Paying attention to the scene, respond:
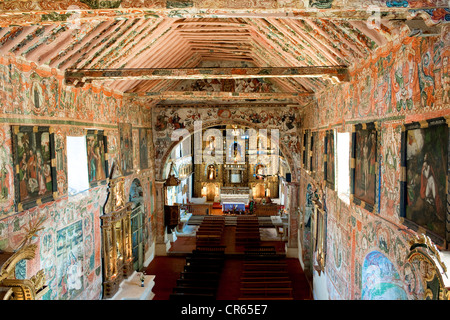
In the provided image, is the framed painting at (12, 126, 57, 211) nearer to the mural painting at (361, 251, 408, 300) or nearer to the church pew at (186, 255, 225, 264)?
the mural painting at (361, 251, 408, 300)

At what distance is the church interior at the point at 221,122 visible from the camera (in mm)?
5117

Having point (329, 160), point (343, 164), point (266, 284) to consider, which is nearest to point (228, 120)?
point (329, 160)

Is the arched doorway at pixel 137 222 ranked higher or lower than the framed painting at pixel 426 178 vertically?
lower

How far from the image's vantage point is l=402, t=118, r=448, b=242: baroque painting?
15.8 ft

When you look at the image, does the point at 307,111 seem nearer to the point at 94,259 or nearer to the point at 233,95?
the point at 233,95

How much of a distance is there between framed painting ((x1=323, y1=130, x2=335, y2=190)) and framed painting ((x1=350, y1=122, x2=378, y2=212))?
255cm

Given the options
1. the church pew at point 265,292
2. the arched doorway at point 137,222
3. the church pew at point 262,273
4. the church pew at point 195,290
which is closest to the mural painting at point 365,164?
the church pew at point 265,292

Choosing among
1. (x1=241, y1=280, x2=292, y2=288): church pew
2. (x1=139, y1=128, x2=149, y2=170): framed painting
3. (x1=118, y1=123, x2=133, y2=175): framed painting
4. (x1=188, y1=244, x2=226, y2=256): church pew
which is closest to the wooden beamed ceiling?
(x1=118, y1=123, x2=133, y2=175): framed painting

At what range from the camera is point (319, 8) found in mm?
4898

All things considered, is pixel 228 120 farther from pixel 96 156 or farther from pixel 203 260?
pixel 96 156

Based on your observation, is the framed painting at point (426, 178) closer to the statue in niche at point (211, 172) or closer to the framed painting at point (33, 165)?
the framed painting at point (33, 165)

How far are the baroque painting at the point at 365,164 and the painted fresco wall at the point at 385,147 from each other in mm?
243

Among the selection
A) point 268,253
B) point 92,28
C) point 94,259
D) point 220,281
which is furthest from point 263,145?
point 92,28

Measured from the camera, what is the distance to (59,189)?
32.7 ft
